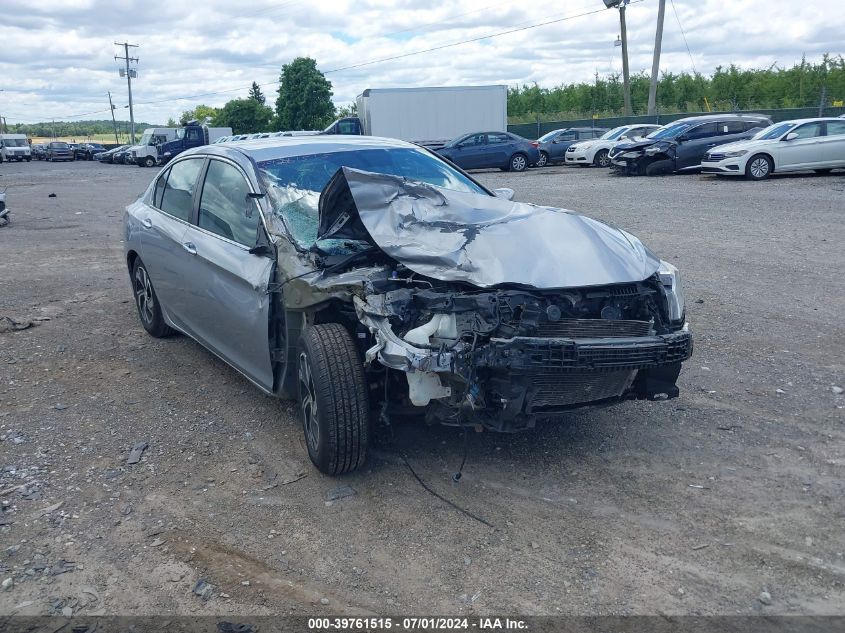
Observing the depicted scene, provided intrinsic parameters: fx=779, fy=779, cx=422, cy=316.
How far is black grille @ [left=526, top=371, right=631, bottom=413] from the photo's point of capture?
3.71m

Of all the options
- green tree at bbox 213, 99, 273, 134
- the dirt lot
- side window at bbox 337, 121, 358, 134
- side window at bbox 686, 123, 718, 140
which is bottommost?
the dirt lot

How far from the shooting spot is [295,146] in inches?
213

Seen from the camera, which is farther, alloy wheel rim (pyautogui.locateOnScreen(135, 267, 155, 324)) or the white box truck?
the white box truck

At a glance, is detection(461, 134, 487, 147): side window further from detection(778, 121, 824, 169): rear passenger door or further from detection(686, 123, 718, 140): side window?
detection(778, 121, 824, 169): rear passenger door

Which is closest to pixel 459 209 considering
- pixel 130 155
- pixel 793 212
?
pixel 793 212

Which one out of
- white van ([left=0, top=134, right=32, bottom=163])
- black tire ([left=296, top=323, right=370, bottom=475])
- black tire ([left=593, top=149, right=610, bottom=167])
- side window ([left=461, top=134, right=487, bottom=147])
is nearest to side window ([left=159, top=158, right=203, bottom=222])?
black tire ([left=296, top=323, right=370, bottom=475])

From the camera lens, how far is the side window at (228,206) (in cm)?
479

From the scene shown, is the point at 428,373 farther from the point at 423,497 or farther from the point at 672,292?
the point at 672,292

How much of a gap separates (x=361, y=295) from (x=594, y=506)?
1.54m

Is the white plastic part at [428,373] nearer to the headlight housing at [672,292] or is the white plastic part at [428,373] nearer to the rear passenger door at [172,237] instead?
the headlight housing at [672,292]

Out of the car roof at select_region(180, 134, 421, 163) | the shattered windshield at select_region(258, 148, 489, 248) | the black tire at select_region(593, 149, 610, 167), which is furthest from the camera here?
the black tire at select_region(593, 149, 610, 167)

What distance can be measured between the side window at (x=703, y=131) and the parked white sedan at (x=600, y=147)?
4.87 meters

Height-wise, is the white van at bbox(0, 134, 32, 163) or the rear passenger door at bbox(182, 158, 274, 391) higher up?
the white van at bbox(0, 134, 32, 163)

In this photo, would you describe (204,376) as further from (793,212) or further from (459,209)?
(793,212)
